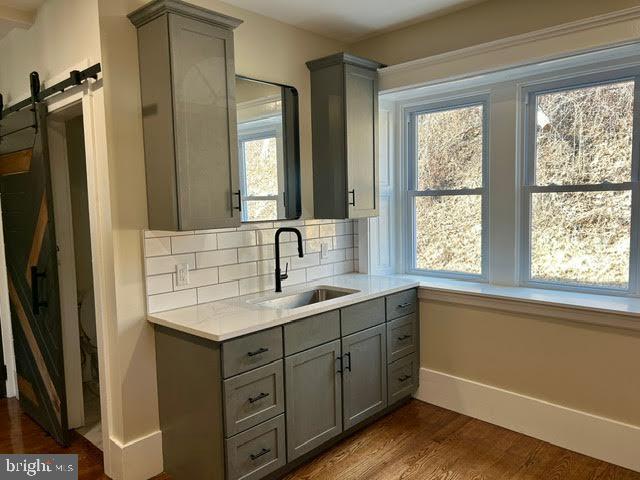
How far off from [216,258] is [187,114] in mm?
863

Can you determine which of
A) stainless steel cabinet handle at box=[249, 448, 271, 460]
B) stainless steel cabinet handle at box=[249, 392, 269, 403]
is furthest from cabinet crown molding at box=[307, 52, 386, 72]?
stainless steel cabinet handle at box=[249, 448, 271, 460]

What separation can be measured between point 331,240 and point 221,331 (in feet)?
5.10

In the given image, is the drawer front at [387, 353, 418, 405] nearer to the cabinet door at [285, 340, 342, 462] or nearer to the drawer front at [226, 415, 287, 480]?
the cabinet door at [285, 340, 342, 462]

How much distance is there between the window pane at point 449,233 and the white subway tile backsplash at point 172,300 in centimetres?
188

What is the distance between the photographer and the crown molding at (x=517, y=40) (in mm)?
2451

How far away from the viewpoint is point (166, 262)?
8.48 feet

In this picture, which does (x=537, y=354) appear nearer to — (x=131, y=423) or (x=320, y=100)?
(x=320, y=100)

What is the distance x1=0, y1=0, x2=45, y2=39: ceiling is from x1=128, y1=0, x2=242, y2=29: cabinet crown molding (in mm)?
807

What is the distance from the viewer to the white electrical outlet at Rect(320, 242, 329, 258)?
3492 mm

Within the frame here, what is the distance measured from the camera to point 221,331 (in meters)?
2.18

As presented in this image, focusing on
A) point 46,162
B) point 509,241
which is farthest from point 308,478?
point 46,162

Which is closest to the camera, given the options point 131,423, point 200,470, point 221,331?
point 221,331

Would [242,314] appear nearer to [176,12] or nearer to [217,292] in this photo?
[217,292]

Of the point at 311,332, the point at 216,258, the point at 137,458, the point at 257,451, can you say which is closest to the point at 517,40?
the point at 311,332
